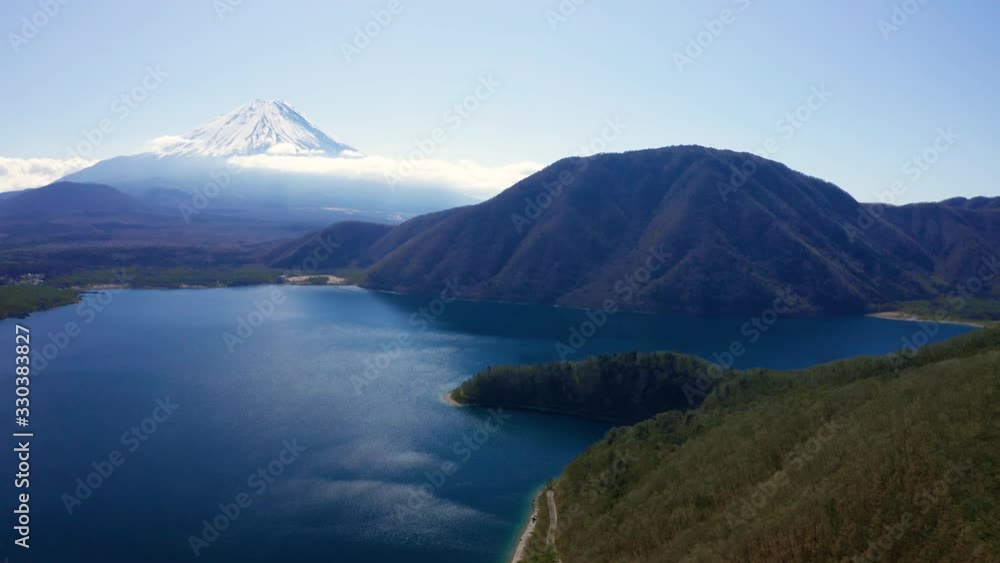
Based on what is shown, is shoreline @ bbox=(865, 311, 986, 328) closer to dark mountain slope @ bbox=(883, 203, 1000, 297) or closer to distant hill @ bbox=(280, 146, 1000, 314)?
distant hill @ bbox=(280, 146, 1000, 314)

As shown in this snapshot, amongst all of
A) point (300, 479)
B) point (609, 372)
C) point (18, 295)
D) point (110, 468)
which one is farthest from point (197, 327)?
point (609, 372)

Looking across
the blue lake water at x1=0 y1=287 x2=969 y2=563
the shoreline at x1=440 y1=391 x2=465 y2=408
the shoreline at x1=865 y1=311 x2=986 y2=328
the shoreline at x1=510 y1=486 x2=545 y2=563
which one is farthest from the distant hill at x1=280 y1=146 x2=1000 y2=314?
the shoreline at x1=510 y1=486 x2=545 y2=563

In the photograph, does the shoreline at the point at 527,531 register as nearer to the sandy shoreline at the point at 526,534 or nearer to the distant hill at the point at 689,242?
the sandy shoreline at the point at 526,534

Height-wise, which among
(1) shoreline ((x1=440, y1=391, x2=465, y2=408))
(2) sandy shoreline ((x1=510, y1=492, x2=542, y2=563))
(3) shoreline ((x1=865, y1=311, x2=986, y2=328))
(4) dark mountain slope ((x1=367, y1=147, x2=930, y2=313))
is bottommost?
(2) sandy shoreline ((x1=510, y1=492, x2=542, y2=563))

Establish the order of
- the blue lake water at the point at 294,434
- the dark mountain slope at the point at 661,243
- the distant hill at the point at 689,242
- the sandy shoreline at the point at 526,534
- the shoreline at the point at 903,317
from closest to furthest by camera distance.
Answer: the sandy shoreline at the point at 526,534 → the blue lake water at the point at 294,434 → the shoreline at the point at 903,317 → the dark mountain slope at the point at 661,243 → the distant hill at the point at 689,242

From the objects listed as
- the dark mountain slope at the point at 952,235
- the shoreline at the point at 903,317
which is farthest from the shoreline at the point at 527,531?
the dark mountain slope at the point at 952,235
